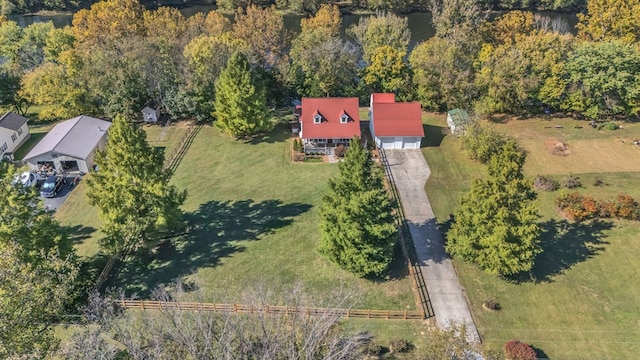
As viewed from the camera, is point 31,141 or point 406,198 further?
point 31,141

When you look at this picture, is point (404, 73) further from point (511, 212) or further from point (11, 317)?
point (11, 317)

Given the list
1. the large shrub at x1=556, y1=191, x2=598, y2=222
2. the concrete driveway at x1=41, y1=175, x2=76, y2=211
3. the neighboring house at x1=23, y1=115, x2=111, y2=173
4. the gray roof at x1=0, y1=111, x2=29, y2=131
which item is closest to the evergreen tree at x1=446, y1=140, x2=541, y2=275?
the large shrub at x1=556, y1=191, x2=598, y2=222

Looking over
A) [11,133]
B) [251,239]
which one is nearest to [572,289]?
[251,239]

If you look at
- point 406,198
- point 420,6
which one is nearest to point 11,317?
point 406,198

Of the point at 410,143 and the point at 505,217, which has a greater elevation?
the point at 505,217

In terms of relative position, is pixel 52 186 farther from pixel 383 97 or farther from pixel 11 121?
pixel 383 97

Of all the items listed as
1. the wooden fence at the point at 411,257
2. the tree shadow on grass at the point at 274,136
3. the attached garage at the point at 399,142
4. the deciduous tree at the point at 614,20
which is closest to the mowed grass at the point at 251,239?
the wooden fence at the point at 411,257
